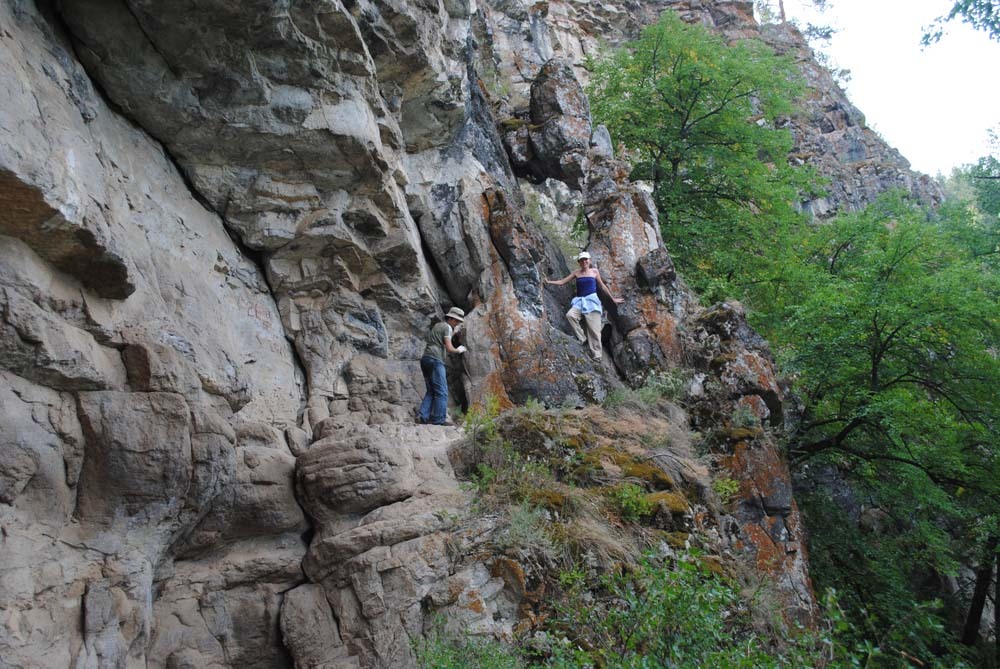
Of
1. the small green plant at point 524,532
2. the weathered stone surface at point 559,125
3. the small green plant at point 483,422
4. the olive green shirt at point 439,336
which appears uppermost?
the weathered stone surface at point 559,125

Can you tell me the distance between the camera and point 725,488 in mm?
9492

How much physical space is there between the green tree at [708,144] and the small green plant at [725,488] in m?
Result: 6.96

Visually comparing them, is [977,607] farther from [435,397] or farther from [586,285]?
[435,397]

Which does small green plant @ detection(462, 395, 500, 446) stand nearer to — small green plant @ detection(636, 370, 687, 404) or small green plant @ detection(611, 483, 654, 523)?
small green plant @ detection(611, 483, 654, 523)

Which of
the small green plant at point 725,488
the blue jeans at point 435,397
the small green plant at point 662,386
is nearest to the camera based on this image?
the small green plant at point 725,488

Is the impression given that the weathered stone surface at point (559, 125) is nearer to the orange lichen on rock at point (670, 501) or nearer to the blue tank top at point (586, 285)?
the blue tank top at point (586, 285)

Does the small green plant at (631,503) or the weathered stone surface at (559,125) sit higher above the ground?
the weathered stone surface at (559,125)

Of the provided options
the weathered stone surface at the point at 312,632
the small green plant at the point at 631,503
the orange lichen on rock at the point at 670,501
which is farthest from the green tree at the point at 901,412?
the weathered stone surface at the point at 312,632

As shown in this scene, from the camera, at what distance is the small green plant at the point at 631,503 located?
7.86m

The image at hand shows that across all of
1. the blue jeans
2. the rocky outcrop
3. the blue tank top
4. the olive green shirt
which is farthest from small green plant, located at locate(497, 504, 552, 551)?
the rocky outcrop

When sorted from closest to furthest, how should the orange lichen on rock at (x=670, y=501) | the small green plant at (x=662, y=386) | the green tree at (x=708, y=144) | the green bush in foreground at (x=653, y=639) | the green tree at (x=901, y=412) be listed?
1. the green bush in foreground at (x=653, y=639)
2. the orange lichen on rock at (x=670, y=501)
3. the small green plant at (x=662, y=386)
4. the green tree at (x=901, y=412)
5. the green tree at (x=708, y=144)

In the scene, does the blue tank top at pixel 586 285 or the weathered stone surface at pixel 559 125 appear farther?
the weathered stone surface at pixel 559 125

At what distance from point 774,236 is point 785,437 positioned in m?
7.04

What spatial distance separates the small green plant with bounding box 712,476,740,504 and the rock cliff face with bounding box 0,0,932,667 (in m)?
0.35
